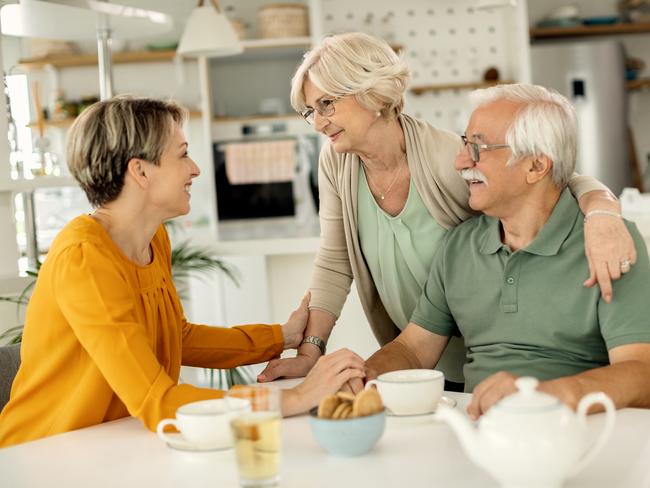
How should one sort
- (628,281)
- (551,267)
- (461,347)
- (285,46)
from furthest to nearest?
(285,46) → (461,347) → (551,267) → (628,281)

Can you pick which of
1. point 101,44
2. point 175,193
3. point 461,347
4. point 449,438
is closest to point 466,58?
point 101,44

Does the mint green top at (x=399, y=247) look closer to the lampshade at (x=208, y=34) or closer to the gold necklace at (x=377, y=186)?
the gold necklace at (x=377, y=186)

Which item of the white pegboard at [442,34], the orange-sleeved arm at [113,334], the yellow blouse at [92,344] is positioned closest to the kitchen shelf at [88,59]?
the white pegboard at [442,34]

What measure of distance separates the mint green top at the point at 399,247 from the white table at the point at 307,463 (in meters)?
0.70

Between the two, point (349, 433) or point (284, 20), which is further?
point (284, 20)

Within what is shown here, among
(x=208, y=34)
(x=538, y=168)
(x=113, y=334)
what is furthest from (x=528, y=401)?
(x=208, y=34)

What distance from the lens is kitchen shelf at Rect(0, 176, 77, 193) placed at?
3.07m

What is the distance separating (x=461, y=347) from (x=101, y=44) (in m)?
2.13

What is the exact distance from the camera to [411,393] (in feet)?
4.82

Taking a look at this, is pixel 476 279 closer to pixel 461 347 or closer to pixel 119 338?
pixel 461 347

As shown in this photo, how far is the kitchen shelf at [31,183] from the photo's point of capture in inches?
121

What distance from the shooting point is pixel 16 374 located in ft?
6.03

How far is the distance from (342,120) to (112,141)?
52 centimetres

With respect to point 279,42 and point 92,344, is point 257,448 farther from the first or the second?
point 279,42
